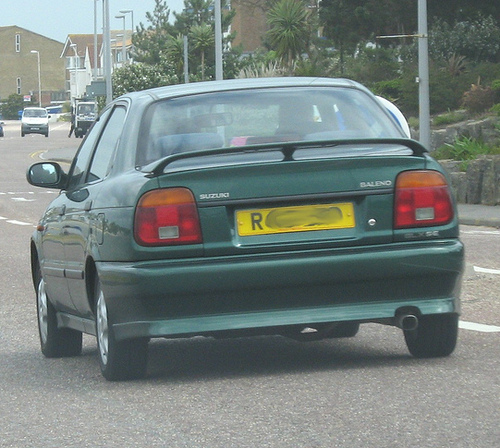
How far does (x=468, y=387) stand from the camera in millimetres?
6297

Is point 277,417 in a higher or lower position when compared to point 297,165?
lower

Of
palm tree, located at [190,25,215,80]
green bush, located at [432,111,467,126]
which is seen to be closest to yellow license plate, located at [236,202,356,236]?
green bush, located at [432,111,467,126]

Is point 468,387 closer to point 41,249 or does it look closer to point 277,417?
point 277,417

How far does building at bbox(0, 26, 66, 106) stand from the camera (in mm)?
185750

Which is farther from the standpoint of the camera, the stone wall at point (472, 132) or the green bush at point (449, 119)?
the green bush at point (449, 119)

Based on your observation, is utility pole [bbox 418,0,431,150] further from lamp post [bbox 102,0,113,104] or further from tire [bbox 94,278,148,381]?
tire [bbox 94,278,148,381]

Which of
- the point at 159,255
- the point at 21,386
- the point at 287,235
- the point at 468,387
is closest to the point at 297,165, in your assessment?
the point at 287,235

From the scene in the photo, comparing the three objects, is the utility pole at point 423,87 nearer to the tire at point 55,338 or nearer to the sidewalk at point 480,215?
the sidewalk at point 480,215

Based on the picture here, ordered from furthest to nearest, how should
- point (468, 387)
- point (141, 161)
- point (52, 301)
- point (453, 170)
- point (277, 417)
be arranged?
point (453, 170)
point (52, 301)
point (141, 161)
point (468, 387)
point (277, 417)

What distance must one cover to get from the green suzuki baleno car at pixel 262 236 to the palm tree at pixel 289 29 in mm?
50998

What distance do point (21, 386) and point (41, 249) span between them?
1.50 metres

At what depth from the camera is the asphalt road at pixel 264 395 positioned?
539cm

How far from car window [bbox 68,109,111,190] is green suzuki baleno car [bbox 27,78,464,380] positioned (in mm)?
929

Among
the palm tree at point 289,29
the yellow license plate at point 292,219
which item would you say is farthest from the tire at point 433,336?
the palm tree at point 289,29
